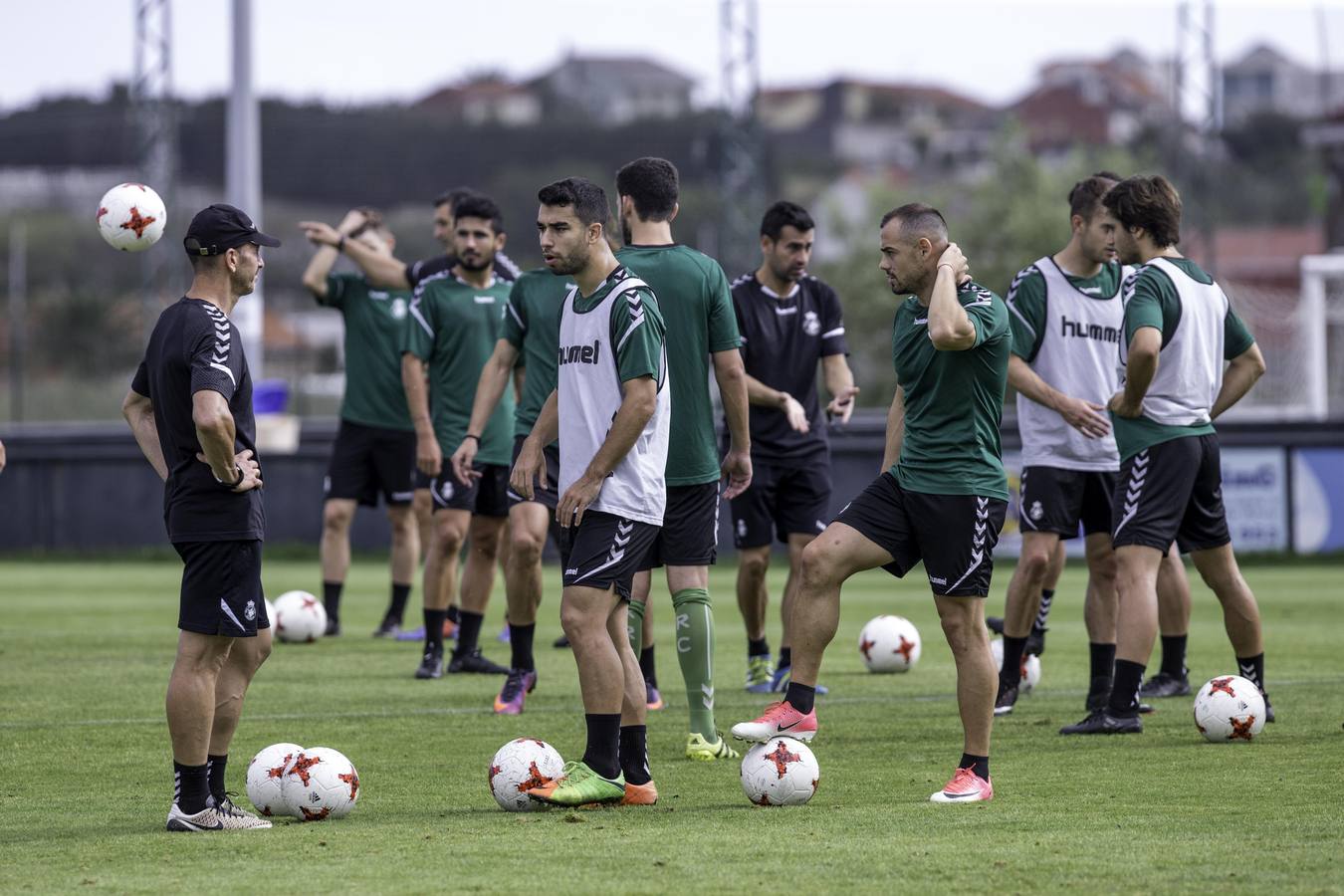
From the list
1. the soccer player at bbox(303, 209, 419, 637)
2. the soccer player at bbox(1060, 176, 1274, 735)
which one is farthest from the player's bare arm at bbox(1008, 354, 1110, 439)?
the soccer player at bbox(303, 209, 419, 637)

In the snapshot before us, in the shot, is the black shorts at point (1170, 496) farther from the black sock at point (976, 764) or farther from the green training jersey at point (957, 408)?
the black sock at point (976, 764)

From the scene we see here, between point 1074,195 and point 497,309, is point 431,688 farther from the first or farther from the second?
point 1074,195

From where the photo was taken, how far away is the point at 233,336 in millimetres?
6680

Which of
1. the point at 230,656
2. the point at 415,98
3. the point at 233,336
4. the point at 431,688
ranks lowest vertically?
the point at 431,688

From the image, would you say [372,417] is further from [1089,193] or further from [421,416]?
[1089,193]

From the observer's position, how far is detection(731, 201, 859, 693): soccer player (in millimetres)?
10969

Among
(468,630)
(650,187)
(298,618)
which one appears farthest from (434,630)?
(650,187)

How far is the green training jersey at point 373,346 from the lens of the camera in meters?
13.8

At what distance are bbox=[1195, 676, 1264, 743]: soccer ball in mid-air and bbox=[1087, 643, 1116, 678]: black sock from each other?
1.00 metres

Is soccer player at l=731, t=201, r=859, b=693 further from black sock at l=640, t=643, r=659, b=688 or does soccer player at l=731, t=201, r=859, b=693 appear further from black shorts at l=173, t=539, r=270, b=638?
black shorts at l=173, t=539, r=270, b=638

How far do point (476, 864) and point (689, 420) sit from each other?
279 centimetres

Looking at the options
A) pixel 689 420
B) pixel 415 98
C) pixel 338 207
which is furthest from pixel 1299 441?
pixel 415 98

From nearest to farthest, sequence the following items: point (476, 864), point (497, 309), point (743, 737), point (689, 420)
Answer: point (476, 864), point (743, 737), point (689, 420), point (497, 309)

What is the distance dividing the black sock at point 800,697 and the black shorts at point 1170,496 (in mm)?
2162
